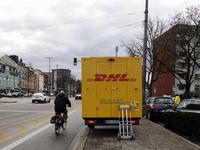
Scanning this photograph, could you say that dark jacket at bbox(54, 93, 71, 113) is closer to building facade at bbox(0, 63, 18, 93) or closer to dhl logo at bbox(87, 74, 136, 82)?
dhl logo at bbox(87, 74, 136, 82)

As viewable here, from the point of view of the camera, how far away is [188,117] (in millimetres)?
8023

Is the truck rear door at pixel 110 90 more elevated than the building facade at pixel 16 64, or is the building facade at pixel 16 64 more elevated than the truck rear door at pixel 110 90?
the building facade at pixel 16 64

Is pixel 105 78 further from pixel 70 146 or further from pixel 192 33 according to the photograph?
pixel 192 33

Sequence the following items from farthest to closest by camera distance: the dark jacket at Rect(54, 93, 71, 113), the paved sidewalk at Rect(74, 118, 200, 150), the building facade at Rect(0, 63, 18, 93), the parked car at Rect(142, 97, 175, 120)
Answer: the building facade at Rect(0, 63, 18, 93), the parked car at Rect(142, 97, 175, 120), the dark jacket at Rect(54, 93, 71, 113), the paved sidewalk at Rect(74, 118, 200, 150)

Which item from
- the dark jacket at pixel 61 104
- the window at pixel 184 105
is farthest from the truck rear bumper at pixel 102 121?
the window at pixel 184 105

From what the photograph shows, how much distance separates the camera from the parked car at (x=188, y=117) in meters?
7.49

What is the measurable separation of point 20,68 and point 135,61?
9182 cm

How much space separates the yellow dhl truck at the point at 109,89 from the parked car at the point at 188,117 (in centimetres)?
178

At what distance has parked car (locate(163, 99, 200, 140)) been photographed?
295 inches

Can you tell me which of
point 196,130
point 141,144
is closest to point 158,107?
point 196,130

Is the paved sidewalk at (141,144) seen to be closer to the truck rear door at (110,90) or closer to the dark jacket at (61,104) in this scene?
the truck rear door at (110,90)

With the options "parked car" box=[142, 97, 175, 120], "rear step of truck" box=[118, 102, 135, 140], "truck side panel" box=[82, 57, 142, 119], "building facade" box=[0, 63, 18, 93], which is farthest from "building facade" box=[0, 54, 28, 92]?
"rear step of truck" box=[118, 102, 135, 140]

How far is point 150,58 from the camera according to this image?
29.6 m

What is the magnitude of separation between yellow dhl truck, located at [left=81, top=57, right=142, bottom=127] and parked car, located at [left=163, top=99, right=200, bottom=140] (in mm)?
1777
